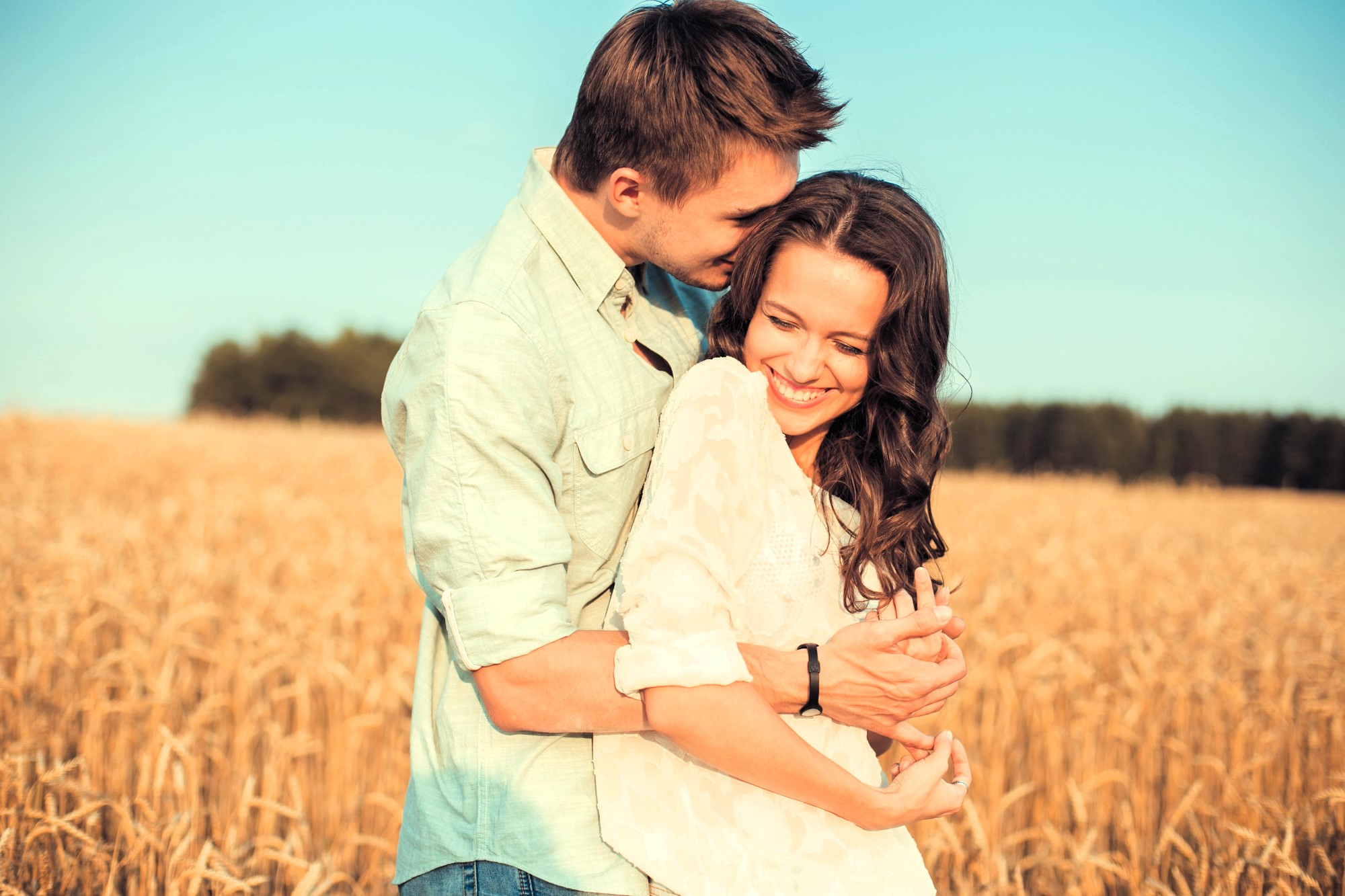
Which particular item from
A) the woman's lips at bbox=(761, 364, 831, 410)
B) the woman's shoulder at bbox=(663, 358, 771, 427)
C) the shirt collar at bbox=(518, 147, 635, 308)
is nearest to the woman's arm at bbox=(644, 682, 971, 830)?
the woman's shoulder at bbox=(663, 358, 771, 427)

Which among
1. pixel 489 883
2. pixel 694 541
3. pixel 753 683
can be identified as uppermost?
pixel 694 541

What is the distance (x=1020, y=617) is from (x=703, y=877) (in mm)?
4623

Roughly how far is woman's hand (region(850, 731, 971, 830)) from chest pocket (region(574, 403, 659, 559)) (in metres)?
0.64

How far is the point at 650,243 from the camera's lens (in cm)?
172

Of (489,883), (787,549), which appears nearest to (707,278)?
(787,549)

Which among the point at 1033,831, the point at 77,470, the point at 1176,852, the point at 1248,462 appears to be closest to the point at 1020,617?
the point at 1176,852

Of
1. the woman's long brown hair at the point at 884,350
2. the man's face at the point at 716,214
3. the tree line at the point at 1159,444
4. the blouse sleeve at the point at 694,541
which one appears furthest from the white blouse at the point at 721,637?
the tree line at the point at 1159,444

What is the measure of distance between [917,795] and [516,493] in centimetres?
85

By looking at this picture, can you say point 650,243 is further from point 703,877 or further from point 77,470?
point 77,470

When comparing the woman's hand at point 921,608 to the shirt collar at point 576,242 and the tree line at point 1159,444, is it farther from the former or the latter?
the tree line at point 1159,444

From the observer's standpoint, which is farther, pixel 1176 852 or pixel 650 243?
pixel 1176 852

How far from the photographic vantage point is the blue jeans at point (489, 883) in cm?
141

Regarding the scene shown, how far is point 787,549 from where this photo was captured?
154 centimetres

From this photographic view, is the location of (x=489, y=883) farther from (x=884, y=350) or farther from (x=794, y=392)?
(x=884, y=350)
